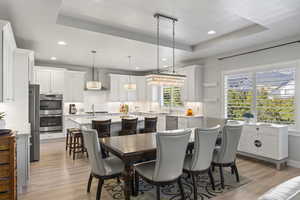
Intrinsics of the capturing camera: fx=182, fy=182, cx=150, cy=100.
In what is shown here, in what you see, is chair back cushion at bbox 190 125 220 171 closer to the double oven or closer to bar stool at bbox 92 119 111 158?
bar stool at bbox 92 119 111 158

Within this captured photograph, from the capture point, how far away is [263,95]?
4445mm

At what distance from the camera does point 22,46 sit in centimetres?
442

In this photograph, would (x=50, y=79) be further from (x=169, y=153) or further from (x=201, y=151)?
(x=201, y=151)

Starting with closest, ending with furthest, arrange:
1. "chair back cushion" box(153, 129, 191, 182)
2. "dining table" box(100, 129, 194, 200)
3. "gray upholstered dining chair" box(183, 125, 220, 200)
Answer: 1. "chair back cushion" box(153, 129, 191, 182)
2. "dining table" box(100, 129, 194, 200)
3. "gray upholstered dining chair" box(183, 125, 220, 200)

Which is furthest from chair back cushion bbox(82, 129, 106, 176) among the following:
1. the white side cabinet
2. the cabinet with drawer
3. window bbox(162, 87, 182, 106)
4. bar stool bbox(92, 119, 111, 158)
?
window bbox(162, 87, 182, 106)

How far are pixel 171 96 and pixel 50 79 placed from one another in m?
4.35

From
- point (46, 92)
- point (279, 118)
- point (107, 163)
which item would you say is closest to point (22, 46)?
point (46, 92)

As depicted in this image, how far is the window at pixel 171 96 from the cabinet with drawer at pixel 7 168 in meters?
5.18


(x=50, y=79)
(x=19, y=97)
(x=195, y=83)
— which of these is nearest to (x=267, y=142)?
(x=195, y=83)

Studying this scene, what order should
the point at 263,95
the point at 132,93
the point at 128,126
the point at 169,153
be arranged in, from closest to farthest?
the point at 169,153 → the point at 128,126 → the point at 263,95 → the point at 132,93

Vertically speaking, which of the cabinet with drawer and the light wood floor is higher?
the cabinet with drawer

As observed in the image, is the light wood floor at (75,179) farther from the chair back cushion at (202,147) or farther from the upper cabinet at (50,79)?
the upper cabinet at (50,79)

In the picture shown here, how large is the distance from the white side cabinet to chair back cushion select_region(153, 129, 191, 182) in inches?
102

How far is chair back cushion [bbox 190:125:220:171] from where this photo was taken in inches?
97.7
